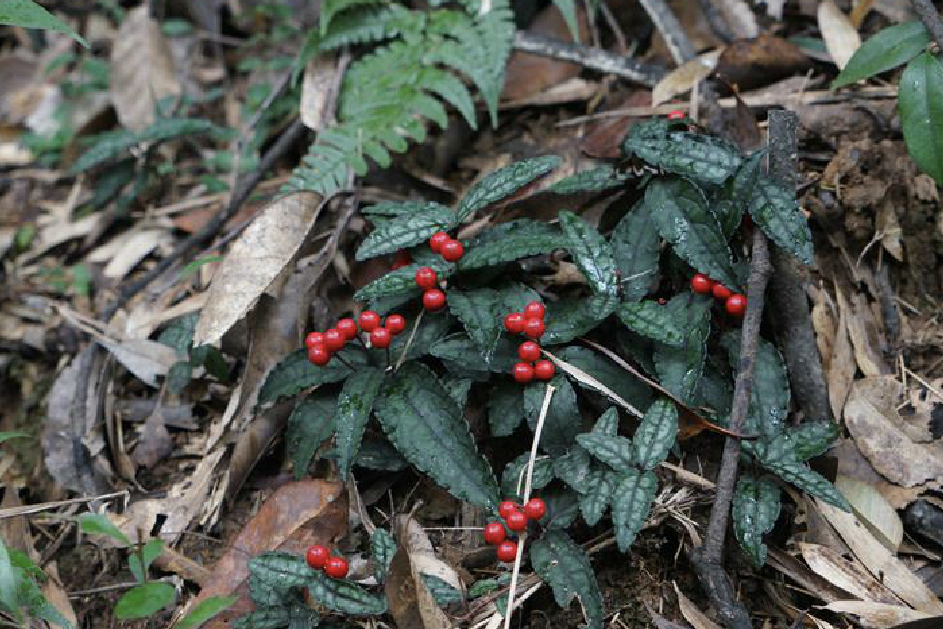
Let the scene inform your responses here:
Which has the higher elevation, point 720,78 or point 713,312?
point 720,78

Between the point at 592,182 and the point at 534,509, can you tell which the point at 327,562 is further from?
the point at 592,182

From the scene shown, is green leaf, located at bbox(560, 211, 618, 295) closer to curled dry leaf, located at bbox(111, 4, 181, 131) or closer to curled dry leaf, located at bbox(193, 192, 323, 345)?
curled dry leaf, located at bbox(193, 192, 323, 345)

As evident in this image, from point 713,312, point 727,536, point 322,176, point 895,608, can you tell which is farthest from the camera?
point 322,176

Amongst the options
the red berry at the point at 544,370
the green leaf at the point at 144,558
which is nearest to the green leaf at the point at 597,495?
the red berry at the point at 544,370

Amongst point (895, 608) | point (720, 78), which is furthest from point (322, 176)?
point (895, 608)

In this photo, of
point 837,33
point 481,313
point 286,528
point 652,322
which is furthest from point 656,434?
point 837,33

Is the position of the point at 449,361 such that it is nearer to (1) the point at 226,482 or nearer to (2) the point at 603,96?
(1) the point at 226,482

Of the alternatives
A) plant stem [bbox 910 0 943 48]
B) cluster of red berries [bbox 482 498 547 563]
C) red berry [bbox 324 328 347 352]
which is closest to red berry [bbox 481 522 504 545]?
cluster of red berries [bbox 482 498 547 563]
